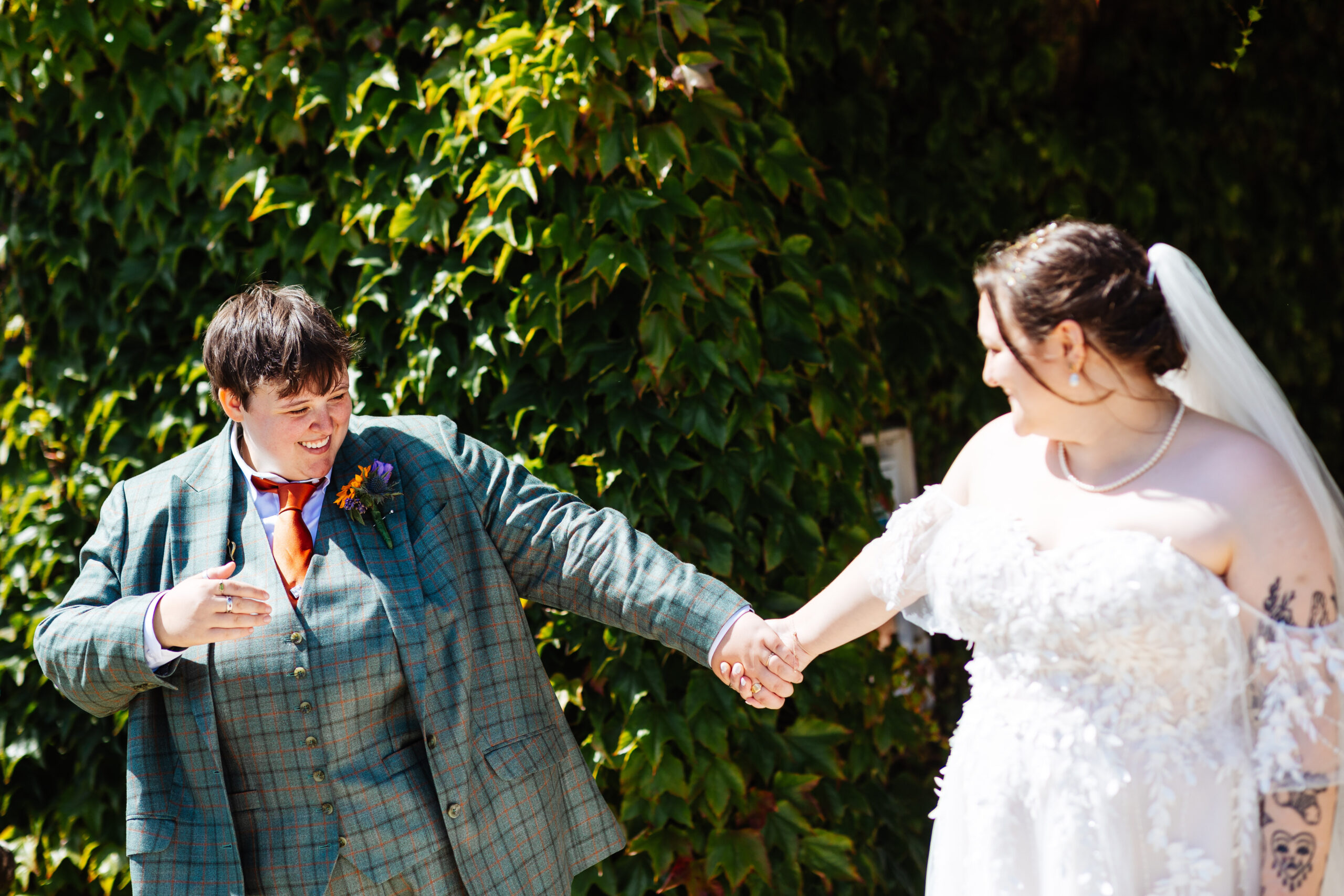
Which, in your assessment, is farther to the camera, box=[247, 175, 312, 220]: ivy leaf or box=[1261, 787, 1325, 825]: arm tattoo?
box=[247, 175, 312, 220]: ivy leaf

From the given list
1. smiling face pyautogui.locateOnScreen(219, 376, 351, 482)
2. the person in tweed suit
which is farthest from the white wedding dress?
smiling face pyautogui.locateOnScreen(219, 376, 351, 482)

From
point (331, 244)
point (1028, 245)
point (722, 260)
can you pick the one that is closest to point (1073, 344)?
point (1028, 245)

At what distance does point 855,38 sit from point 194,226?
2.14 m

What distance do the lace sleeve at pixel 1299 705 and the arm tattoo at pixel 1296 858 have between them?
0.27ft

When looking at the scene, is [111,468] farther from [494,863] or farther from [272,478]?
[494,863]

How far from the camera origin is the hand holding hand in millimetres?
2059

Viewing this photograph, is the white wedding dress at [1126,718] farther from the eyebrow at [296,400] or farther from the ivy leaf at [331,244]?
the ivy leaf at [331,244]

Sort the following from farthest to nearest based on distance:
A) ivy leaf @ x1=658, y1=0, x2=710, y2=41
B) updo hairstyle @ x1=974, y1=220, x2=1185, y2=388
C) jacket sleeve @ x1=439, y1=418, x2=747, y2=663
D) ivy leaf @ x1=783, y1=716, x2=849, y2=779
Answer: ivy leaf @ x1=783, y1=716, x2=849, y2=779 < ivy leaf @ x1=658, y1=0, x2=710, y2=41 < jacket sleeve @ x1=439, y1=418, x2=747, y2=663 < updo hairstyle @ x1=974, y1=220, x2=1185, y2=388

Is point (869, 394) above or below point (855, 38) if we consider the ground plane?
below

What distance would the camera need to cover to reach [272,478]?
2338 mm

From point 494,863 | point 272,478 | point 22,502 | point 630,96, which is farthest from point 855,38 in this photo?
point 22,502

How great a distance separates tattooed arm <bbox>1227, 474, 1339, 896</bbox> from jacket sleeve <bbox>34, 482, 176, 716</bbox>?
1.92 meters

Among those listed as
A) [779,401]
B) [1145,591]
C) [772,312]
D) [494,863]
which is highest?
[772,312]

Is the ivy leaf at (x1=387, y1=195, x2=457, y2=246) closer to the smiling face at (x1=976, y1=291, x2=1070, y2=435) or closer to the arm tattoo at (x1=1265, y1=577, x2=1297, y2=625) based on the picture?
the smiling face at (x1=976, y1=291, x2=1070, y2=435)
